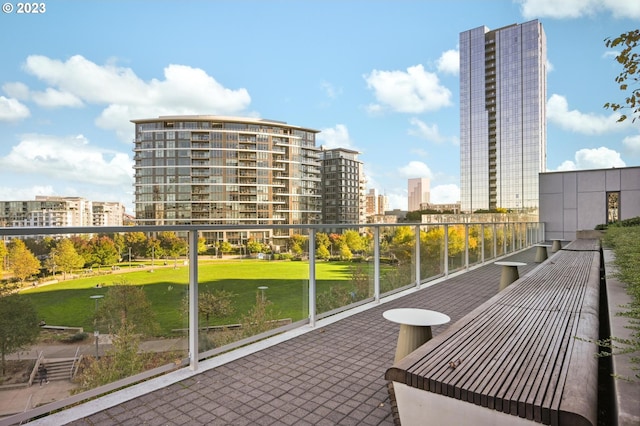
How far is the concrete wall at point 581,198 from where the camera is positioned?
24.1 metres

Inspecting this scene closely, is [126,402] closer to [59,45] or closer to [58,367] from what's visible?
[58,367]

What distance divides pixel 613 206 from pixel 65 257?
30.2 meters

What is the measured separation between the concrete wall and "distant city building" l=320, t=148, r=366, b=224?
10592cm

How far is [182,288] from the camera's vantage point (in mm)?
3719

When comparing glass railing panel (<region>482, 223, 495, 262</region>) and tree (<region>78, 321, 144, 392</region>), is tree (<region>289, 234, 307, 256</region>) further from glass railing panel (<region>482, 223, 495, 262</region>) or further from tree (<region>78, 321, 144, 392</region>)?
glass railing panel (<region>482, 223, 495, 262</region>)

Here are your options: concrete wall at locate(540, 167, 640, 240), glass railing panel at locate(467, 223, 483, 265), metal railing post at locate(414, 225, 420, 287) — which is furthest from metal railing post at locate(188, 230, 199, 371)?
concrete wall at locate(540, 167, 640, 240)

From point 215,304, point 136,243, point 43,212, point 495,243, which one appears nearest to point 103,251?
point 136,243

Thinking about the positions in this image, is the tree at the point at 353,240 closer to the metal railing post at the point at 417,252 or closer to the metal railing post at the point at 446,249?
the metal railing post at the point at 417,252

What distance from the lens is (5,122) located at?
12900cm

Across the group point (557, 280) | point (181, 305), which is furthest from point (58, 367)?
point (557, 280)

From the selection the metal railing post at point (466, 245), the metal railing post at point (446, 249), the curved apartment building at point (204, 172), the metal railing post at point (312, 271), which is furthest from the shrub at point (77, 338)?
the curved apartment building at point (204, 172)

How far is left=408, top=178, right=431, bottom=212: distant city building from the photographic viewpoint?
176000mm

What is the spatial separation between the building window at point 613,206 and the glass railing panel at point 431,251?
21857mm

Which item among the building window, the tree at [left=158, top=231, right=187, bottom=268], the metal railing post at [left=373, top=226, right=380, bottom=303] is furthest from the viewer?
the building window
